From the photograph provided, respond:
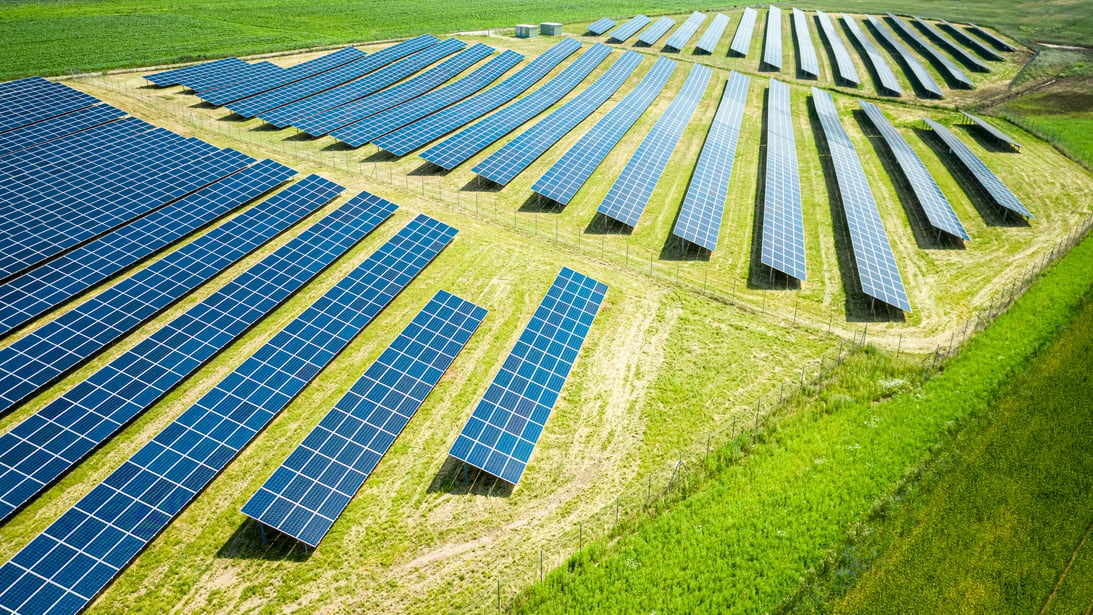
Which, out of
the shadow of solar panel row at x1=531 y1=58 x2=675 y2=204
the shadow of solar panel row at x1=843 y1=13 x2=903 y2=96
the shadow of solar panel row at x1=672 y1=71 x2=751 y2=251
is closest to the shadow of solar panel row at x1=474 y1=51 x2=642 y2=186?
the shadow of solar panel row at x1=531 y1=58 x2=675 y2=204

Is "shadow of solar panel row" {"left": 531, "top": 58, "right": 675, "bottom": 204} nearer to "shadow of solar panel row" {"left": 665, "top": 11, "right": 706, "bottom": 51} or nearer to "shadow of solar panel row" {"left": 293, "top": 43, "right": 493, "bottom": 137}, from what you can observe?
"shadow of solar panel row" {"left": 293, "top": 43, "right": 493, "bottom": 137}

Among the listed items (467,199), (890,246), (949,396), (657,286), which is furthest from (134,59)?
(949,396)

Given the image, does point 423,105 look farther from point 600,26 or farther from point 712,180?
point 600,26

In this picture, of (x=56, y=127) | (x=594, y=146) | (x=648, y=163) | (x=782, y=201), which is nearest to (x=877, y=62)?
(x=782, y=201)

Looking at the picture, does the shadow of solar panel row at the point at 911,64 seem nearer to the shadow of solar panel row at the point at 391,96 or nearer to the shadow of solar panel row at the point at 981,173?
the shadow of solar panel row at the point at 981,173

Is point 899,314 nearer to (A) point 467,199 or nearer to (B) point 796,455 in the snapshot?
(B) point 796,455

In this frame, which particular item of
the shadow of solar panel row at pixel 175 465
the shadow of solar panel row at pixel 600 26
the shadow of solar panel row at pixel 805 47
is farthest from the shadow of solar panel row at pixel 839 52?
the shadow of solar panel row at pixel 175 465
